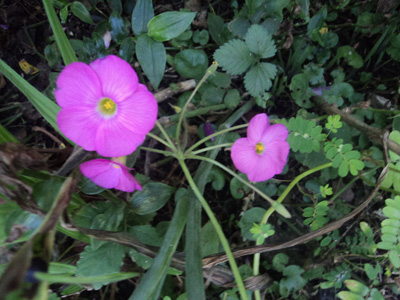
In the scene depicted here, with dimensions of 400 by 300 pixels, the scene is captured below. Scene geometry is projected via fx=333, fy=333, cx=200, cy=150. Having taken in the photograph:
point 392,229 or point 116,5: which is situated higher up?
point 116,5

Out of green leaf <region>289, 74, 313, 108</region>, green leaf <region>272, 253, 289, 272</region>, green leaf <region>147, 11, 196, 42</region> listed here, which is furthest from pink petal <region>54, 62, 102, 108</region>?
green leaf <region>272, 253, 289, 272</region>

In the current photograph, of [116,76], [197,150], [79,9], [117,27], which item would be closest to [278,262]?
[197,150]

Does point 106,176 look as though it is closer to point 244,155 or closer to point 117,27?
point 244,155

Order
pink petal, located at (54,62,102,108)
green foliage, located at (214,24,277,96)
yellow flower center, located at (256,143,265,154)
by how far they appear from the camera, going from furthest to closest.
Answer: green foliage, located at (214,24,277,96), yellow flower center, located at (256,143,265,154), pink petal, located at (54,62,102,108)

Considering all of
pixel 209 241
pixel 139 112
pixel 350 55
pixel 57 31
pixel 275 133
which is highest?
pixel 57 31

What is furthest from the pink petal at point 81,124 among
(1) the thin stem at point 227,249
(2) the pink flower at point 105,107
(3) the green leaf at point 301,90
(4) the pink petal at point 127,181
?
(3) the green leaf at point 301,90

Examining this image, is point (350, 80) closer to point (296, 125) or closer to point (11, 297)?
point (296, 125)

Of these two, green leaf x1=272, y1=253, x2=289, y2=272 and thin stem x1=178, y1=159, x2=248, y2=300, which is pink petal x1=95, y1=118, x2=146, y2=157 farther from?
green leaf x1=272, y1=253, x2=289, y2=272
